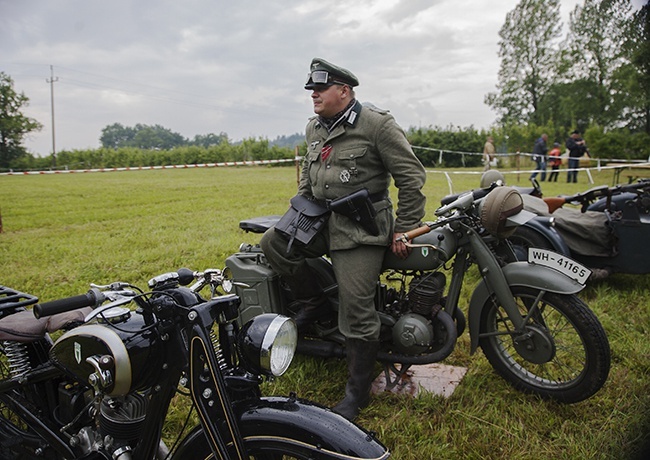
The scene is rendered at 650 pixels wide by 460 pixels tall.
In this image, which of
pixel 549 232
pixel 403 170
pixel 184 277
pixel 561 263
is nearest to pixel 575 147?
pixel 549 232

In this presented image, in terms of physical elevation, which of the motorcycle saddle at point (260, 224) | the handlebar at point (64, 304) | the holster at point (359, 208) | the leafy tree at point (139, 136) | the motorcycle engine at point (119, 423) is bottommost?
the motorcycle engine at point (119, 423)

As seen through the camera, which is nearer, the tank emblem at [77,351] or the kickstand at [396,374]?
the tank emblem at [77,351]

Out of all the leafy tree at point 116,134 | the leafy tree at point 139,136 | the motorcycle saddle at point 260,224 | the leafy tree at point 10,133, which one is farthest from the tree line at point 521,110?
the leafy tree at point 116,134

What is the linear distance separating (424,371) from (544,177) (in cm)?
1714

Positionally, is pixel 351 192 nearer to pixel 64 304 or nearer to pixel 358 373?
pixel 358 373

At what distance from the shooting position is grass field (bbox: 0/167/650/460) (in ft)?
8.11

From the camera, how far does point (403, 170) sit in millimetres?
2713

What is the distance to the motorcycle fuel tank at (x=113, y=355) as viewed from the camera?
1.51m

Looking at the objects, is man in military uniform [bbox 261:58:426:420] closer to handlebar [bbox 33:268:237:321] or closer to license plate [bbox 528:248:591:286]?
license plate [bbox 528:248:591:286]

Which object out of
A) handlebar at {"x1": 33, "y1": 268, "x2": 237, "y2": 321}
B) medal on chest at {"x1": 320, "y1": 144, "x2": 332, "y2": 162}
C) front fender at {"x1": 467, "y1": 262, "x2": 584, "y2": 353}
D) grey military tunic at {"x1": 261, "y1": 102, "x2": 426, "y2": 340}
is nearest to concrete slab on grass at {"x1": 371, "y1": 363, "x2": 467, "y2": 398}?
front fender at {"x1": 467, "y1": 262, "x2": 584, "y2": 353}

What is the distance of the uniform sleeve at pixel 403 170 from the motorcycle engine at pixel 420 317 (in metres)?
0.36

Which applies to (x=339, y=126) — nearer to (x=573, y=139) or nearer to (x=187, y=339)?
(x=187, y=339)

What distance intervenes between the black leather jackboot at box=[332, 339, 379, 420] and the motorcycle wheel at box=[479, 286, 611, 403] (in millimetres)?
716

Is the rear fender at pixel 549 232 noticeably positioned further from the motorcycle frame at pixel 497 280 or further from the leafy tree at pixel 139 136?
the leafy tree at pixel 139 136
